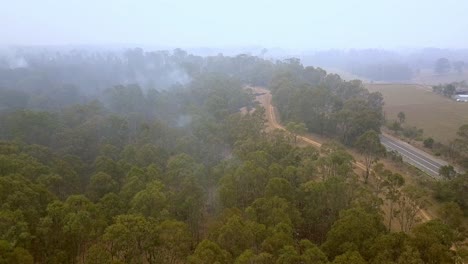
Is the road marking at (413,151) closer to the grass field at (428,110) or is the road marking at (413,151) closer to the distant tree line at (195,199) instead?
Answer: the distant tree line at (195,199)

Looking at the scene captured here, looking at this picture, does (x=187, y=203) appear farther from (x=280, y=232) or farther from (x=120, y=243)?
(x=280, y=232)

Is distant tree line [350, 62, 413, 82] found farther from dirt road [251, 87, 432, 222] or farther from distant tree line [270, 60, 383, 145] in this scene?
distant tree line [270, 60, 383, 145]

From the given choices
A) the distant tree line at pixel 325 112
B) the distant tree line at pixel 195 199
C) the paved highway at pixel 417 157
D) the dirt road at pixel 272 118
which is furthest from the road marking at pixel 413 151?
the dirt road at pixel 272 118

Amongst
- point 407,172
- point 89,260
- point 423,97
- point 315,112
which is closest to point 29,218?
point 89,260

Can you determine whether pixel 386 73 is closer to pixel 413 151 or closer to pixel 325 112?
pixel 325 112

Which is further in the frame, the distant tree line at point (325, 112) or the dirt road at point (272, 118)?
the distant tree line at point (325, 112)

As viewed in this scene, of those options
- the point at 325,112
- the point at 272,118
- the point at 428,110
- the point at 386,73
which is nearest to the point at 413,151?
the point at 325,112

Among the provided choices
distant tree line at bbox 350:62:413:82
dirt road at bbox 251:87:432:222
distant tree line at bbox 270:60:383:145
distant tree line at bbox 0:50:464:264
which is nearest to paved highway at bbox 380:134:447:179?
distant tree line at bbox 270:60:383:145

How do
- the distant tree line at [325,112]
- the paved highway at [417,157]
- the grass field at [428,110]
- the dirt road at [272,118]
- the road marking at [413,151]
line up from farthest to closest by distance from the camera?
the grass field at [428,110] < the distant tree line at [325,112] < the road marking at [413,151] < the paved highway at [417,157] < the dirt road at [272,118]
